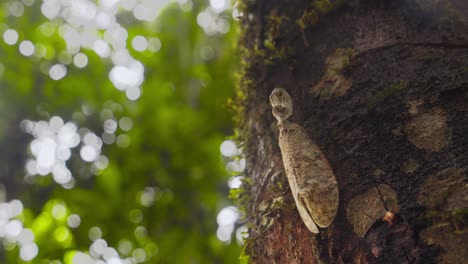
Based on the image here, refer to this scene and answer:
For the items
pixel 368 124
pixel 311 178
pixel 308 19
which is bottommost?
pixel 311 178

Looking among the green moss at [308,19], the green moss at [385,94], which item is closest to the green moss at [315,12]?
the green moss at [308,19]

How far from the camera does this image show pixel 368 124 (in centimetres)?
127

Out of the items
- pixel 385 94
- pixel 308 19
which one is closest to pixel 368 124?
pixel 385 94

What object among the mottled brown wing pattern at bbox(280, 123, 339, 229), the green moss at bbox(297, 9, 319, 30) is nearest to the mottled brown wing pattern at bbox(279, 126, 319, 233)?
the mottled brown wing pattern at bbox(280, 123, 339, 229)

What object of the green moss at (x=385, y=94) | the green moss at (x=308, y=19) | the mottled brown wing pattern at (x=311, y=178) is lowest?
the mottled brown wing pattern at (x=311, y=178)

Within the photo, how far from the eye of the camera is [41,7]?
436cm

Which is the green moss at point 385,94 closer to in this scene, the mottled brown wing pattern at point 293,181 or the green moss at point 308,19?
the mottled brown wing pattern at point 293,181

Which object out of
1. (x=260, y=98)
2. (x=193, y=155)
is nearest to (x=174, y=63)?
(x=193, y=155)

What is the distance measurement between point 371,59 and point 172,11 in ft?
9.70

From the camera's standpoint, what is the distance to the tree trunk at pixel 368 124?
108 centimetres

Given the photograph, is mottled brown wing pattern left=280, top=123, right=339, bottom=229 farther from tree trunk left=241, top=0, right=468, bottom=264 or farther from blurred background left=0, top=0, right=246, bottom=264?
blurred background left=0, top=0, right=246, bottom=264

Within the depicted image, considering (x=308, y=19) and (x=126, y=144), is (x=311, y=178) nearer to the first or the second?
(x=308, y=19)

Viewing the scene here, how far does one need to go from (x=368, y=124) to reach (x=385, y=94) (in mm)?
90

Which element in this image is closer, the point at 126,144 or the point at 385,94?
the point at 385,94
